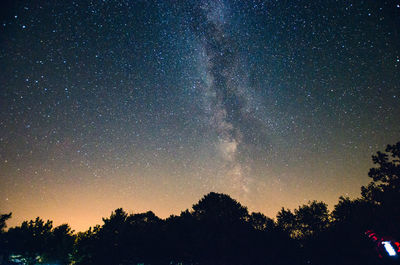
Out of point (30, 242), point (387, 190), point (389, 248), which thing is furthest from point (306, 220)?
point (30, 242)

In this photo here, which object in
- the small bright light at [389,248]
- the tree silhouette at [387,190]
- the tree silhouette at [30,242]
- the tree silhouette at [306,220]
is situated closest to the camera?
the small bright light at [389,248]

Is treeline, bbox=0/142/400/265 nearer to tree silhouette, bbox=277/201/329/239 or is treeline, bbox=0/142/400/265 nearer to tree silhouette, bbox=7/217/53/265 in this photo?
tree silhouette, bbox=7/217/53/265

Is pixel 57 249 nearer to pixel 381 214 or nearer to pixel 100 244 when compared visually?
pixel 100 244

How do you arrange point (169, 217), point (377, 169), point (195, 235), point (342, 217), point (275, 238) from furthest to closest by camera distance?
point (169, 217) < point (342, 217) < point (275, 238) < point (195, 235) < point (377, 169)

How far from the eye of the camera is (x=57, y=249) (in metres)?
29.3

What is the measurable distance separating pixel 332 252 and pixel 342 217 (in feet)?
33.8

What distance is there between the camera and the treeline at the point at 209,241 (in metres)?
24.1

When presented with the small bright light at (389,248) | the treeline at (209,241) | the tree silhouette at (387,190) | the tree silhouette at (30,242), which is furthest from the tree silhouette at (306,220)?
the tree silhouette at (30,242)

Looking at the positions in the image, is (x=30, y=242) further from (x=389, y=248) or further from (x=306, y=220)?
(x=306, y=220)

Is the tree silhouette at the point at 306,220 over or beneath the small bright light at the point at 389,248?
over

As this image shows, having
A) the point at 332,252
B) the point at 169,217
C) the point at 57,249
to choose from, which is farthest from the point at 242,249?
the point at 57,249

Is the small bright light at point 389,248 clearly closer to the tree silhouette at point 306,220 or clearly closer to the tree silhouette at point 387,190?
the tree silhouette at point 387,190

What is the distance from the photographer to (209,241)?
89.8ft

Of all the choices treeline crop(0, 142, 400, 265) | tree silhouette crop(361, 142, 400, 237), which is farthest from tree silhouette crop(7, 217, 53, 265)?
tree silhouette crop(361, 142, 400, 237)
